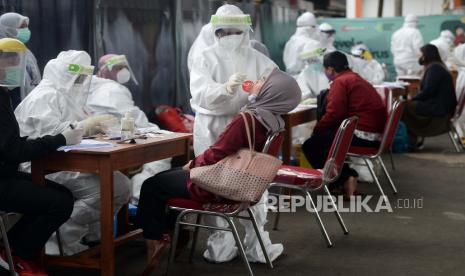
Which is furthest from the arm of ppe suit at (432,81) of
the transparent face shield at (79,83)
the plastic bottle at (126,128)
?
the plastic bottle at (126,128)

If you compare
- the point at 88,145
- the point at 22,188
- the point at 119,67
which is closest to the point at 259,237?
the point at 88,145

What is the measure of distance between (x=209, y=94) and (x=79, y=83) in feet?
2.39

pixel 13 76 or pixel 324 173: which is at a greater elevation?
pixel 13 76

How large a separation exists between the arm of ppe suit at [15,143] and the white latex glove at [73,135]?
0.24 ft

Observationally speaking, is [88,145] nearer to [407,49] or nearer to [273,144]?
[273,144]

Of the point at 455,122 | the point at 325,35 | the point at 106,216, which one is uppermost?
the point at 325,35

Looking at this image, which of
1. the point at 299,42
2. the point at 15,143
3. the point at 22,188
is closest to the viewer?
the point at 15,143

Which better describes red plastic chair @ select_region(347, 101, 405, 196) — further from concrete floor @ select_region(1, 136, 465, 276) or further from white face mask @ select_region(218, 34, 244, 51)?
white face mask @ select_region(218, 34, 244, 51)

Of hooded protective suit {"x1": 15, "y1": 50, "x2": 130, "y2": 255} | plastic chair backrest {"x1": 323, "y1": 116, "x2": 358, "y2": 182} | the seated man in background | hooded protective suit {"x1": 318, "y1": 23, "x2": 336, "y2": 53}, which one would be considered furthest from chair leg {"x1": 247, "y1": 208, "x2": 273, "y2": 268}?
hooded protective suit {"x1": 318, "y1": 23, "x2": 336, "y2": 53}

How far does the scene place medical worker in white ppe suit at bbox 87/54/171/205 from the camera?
515 centimetres

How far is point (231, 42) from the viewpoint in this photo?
445 centimetres

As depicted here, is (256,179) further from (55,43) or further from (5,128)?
(55,43)

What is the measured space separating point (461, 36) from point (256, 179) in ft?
33.6

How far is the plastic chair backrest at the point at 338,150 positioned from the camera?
453 cm
